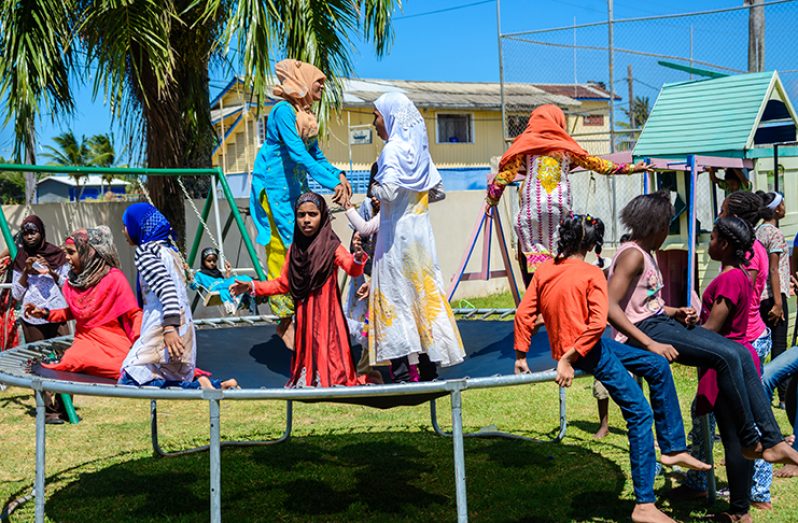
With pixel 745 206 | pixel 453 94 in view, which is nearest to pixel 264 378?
pixel 745 206

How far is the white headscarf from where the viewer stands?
457cm

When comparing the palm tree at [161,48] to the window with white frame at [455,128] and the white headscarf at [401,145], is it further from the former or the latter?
the window with white frame at [455,128]

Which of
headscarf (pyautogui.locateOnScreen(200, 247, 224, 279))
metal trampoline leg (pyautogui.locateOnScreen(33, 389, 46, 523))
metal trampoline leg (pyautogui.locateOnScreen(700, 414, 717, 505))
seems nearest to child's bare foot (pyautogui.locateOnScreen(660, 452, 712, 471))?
metal trampoline leg (pyautogui.locateOnScreen(700, 414, 717, 505))

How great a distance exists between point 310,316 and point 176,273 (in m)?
0.70

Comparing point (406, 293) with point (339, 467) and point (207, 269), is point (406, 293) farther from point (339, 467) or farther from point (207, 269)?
point (207, 269)

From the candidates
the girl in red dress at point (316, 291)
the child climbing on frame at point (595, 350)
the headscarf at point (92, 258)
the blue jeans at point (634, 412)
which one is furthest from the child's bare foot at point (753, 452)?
the headscarf at point (92, 258)

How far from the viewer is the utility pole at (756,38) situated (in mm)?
10727

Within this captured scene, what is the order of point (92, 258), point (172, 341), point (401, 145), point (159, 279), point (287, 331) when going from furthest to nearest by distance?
point (287, 331) < point (92, 258) < point (401, 145) < point (159, 279) < point (172, 341)

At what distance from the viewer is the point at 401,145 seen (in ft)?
15.0

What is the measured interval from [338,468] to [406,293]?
1757mm

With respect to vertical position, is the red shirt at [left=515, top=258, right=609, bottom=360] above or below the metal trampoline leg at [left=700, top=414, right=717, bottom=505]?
above

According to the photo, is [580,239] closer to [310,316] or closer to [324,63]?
[310,316]

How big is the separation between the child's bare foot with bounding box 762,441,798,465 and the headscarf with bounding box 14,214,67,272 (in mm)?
5217

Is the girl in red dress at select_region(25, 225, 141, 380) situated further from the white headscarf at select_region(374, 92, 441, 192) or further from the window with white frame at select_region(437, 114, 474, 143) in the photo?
the window with white frame at select_region(437, 114, 474, 143)
